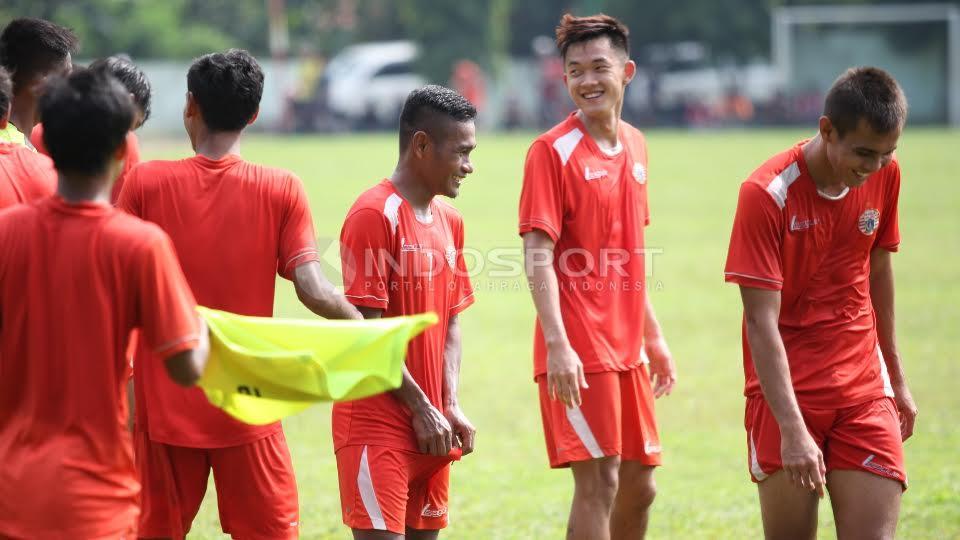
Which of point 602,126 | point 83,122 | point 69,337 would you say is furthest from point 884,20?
point 69,337

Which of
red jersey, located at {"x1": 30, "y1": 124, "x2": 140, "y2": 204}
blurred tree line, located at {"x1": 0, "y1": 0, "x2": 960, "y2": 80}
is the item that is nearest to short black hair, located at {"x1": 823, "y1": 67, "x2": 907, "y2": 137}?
red jersey, located at {"x1": 30, "y1": 124, "x2": 140, "y2": 204}

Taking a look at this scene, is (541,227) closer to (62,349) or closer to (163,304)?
(163,304)

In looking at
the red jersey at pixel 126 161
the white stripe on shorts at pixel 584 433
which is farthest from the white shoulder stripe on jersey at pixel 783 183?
the red jersey at pixel 126 161

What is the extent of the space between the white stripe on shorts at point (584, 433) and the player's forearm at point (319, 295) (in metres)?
1.28

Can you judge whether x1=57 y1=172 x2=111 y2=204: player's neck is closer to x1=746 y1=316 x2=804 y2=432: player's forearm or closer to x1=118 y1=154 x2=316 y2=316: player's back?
x1=118 y1=154 x2=316 y2=316: player's back

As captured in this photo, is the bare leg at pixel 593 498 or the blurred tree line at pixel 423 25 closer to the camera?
the bare leg at pixel 593 498

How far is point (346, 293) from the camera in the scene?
488cm

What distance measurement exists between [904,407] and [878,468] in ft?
2.10

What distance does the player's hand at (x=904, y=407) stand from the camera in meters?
5.27

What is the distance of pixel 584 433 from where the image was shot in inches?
212

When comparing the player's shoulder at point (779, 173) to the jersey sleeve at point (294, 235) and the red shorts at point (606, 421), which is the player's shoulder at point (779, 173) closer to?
the red shorts at point (606, 421)

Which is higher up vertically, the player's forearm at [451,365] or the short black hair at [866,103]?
the short black hair at [866,103]

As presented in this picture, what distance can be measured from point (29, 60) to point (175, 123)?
48964 millimetres

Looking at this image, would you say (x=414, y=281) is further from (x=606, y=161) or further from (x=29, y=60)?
(x=29, y=60)
